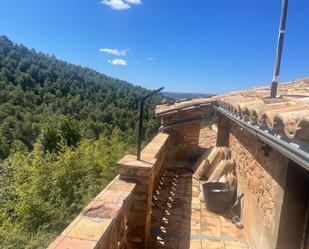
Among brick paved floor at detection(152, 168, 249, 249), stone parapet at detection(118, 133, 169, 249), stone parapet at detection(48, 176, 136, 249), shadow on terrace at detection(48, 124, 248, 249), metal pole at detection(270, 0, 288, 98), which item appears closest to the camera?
stone parapet at detection(48, 176, 136, 249)

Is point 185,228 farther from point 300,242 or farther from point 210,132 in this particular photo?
point 210,132

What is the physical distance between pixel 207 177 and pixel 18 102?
48140 millimetres

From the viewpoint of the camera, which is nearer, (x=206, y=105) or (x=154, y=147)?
(x=154, y=147)

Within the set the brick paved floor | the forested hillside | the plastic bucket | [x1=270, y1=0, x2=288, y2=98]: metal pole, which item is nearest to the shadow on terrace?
the brick paved floor

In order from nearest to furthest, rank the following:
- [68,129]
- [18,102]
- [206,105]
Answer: [206,105] → [68,129] → [18,102]

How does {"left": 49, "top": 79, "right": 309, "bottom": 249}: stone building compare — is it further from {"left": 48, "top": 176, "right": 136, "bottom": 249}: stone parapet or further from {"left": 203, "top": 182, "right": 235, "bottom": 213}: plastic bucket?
{"left": 203, "top": 182, "right": 235, "bottom": 213}: plastic bucket

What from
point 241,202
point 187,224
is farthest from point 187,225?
point 241,202

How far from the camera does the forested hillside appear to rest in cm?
894

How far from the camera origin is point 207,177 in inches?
258

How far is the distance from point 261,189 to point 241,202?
1229 mm

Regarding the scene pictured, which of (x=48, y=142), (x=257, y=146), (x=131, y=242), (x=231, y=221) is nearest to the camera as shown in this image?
(x=131, y=242)

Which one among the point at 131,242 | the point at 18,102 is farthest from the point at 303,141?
the point at 18,102

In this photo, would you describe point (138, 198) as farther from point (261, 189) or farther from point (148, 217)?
point (261, 189)

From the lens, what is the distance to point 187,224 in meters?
4.50
